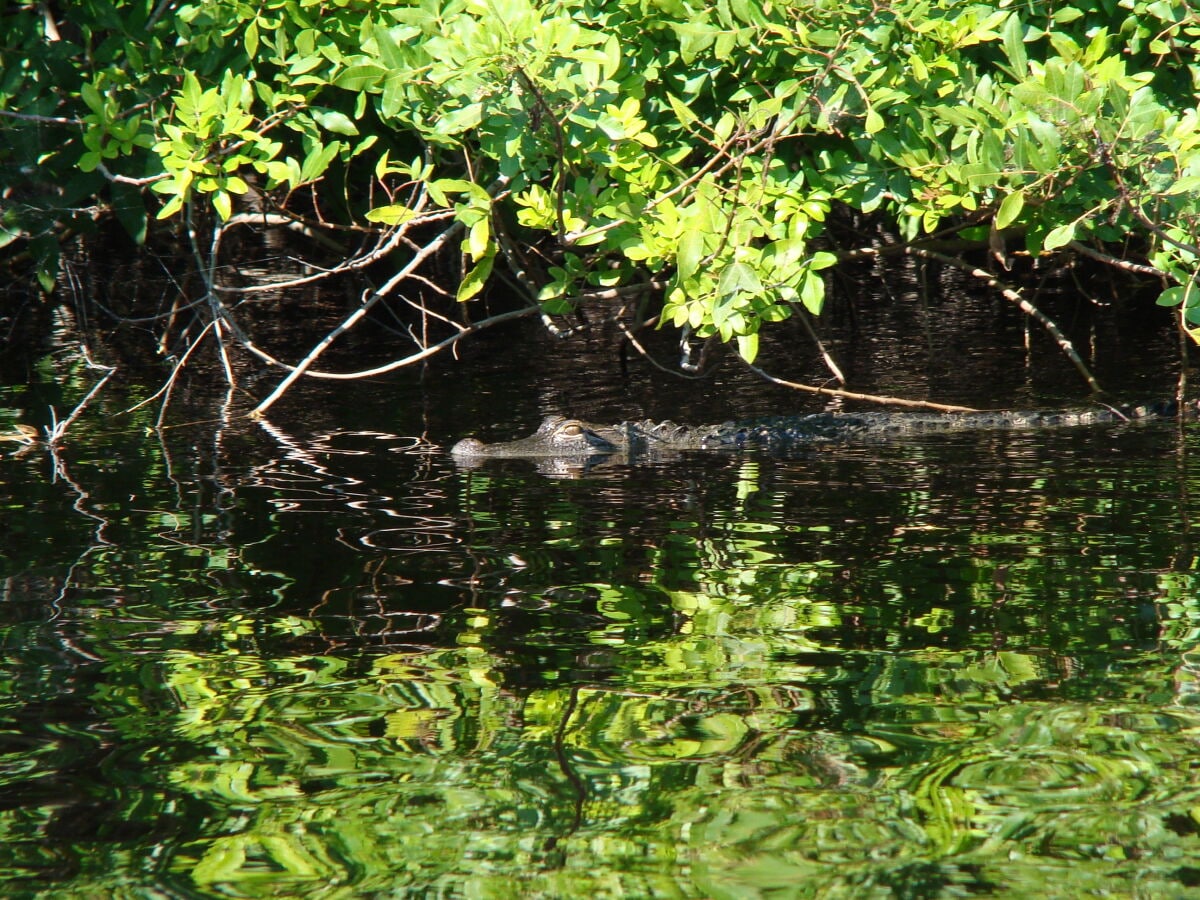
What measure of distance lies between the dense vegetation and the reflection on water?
0.99 meters

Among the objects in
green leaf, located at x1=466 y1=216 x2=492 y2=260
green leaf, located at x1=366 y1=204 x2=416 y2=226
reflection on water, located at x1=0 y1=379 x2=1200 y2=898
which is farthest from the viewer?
green leaf, located at x1=366 y1=204 x2=416 y2=226

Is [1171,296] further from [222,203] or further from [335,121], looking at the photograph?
[222,203]

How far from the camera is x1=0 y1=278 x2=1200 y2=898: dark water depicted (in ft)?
8.02

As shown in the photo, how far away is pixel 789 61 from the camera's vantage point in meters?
5.82

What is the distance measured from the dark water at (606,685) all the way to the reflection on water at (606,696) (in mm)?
10

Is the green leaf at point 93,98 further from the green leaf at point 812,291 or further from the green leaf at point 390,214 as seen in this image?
the green leaf at point 812,291

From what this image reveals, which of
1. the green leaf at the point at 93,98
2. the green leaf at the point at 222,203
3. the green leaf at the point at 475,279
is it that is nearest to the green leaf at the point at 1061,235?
the green leaf at the point at 475,279

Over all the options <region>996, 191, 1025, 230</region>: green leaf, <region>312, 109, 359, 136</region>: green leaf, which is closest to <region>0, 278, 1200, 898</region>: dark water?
<region>996, 191, 1025, 230</region>: green leaf

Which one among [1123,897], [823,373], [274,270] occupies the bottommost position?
[1123,897]

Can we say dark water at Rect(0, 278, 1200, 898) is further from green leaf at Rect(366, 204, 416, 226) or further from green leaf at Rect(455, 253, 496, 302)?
green leaf at Rect(366, 204, 416, 226)

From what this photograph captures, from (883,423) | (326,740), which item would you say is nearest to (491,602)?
(326,740)

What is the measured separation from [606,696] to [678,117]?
10.3ft

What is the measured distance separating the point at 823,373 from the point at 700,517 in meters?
4.09

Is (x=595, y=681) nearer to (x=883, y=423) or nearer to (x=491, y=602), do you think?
(x=491, y=602)
